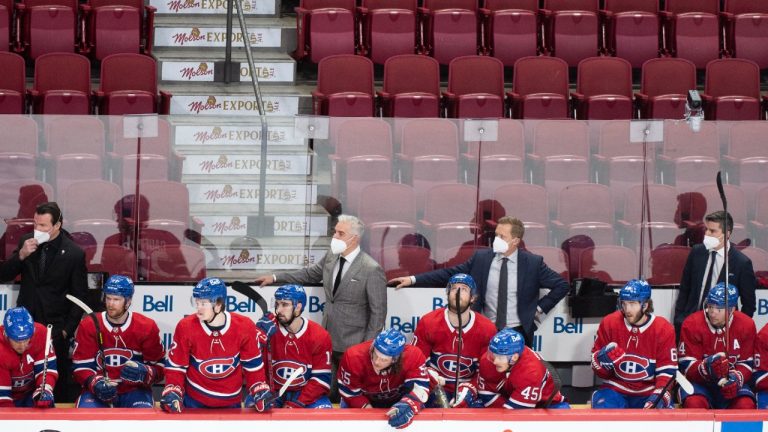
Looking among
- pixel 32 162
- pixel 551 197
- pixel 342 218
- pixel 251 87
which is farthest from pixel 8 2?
pixel 551 197

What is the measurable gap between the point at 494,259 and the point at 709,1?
16.7 ft

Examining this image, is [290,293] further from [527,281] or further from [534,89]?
[534,89]

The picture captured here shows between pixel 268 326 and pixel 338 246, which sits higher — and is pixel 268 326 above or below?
below

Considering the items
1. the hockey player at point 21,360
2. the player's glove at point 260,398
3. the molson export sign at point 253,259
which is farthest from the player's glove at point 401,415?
the molson export sign at point 253,259

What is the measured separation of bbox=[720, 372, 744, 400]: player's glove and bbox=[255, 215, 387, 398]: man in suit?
2027 millimetres

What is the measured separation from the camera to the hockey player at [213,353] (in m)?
7.27

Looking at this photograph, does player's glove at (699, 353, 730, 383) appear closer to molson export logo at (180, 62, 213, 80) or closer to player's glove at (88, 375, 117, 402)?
player's glove at (88, 375, 117, 402)


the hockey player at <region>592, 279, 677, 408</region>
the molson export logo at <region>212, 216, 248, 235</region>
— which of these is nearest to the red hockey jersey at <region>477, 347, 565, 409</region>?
the hockey player at <region>592, 279, 677, 408</region>

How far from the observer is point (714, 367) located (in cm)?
777

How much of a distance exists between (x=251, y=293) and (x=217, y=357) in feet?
2.19

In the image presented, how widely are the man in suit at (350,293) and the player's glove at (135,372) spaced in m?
1.18

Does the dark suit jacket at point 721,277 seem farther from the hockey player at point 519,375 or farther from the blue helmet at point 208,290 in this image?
the blue helmet at point 208,290

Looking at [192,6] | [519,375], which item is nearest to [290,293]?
[519,375]

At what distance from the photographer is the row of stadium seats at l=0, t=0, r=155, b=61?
11266 millimetres
